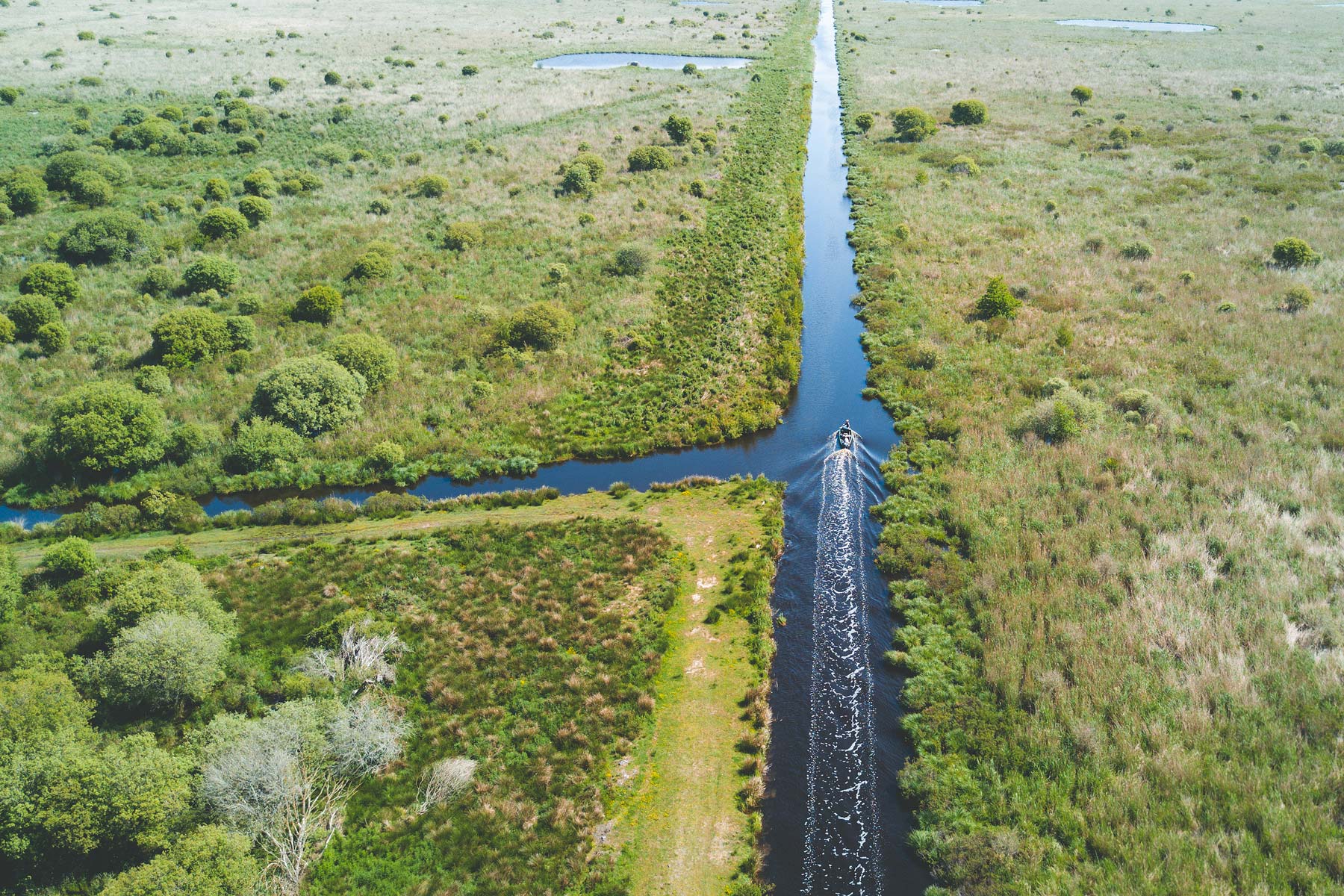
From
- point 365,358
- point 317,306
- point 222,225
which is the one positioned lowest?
point 365,358

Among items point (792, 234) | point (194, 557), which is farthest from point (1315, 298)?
point (194, 557)

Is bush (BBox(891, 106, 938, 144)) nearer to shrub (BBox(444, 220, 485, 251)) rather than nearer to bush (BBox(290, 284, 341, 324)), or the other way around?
shrub (BBox(444, 220, 485, 251))

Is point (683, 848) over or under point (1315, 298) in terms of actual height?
under

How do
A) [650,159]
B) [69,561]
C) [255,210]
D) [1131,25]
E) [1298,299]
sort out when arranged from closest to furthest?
1. [69,561]
2. [1298,299]
3. [255,210]
4. [650,159]
5. [1131,25]

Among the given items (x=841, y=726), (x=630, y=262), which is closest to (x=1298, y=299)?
(x=630, y=262)

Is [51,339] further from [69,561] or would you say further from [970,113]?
[970,113]

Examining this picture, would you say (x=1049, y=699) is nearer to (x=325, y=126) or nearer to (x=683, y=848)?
(x=683, y=848)
